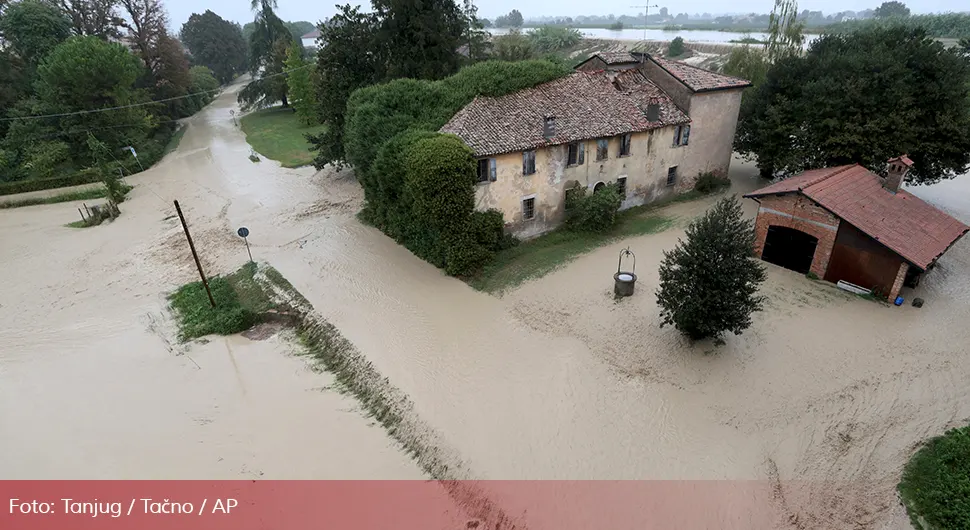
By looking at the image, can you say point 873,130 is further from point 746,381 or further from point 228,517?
point 228,517

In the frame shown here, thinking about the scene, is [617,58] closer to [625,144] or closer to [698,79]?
[698,79]

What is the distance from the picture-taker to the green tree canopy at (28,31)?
152 ft

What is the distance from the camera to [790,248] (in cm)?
2070

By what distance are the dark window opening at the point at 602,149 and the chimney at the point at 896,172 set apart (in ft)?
38.7

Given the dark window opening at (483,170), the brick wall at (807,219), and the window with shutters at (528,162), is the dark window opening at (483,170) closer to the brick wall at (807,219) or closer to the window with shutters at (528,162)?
the window with shutters at (528,162)

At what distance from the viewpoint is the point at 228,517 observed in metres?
12.4

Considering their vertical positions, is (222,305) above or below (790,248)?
below

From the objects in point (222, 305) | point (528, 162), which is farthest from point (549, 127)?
point (222, 305)

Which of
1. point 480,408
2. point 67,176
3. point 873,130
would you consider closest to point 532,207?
point 480,408

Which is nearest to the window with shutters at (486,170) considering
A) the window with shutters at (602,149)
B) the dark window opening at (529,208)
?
the dark window opening at (529,208)

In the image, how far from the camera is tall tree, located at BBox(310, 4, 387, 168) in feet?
109

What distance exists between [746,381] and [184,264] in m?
26.3

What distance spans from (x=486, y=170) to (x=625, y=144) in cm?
839

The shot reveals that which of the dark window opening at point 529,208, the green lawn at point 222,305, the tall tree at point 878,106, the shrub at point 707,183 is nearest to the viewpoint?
the green lawn at point 222,305
